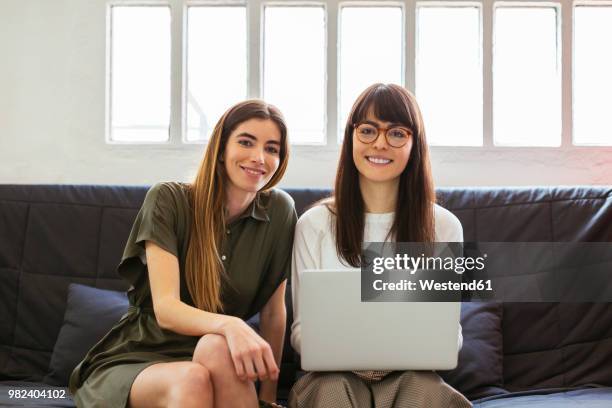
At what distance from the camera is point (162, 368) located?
5.24 ft

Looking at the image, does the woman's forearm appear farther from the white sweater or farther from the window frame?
the window frame

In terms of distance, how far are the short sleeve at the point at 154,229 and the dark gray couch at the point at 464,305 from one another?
1.65ft

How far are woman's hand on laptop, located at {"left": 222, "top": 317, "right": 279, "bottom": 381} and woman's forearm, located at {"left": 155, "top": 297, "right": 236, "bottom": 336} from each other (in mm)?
54

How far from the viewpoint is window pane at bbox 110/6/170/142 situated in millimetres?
2977

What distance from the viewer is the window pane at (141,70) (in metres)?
2.98

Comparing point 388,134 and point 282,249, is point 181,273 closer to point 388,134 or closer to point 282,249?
point 282,249

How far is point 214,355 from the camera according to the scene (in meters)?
1.57

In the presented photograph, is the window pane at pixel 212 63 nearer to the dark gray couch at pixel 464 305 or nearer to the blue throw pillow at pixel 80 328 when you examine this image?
the dark gray couch at pixel 464 305

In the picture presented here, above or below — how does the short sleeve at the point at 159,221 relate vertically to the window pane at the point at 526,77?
below

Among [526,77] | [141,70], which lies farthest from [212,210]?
[526,77]

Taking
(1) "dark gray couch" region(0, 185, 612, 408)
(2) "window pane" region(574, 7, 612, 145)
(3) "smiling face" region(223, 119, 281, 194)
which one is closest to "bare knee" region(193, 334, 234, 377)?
(3) "smiling face" region(223, 119, 281, 194)

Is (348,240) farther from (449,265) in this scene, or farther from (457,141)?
(457,141)

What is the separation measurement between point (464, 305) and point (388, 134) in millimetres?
660

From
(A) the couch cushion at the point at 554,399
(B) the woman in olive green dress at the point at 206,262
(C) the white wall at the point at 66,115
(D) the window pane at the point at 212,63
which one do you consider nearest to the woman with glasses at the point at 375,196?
(B) the woman in olive green dress at the point at 206,262
